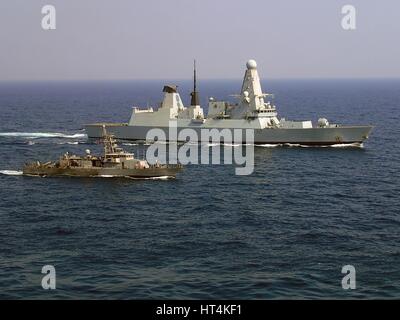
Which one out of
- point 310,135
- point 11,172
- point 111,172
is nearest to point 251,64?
point 310,135

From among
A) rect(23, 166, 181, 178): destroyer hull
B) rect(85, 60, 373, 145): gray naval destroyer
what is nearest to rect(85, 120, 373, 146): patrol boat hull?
rect(85, 60, 373, 145): gray naval destroyer

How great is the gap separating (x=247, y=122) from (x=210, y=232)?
136 feet

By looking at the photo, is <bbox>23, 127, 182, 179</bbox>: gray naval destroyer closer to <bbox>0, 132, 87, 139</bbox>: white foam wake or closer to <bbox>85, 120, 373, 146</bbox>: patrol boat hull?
<bbox>85, 120, 373, 146</bbox>: patrol boat hull

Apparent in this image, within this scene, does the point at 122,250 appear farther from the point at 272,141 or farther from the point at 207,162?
the point at 272,141

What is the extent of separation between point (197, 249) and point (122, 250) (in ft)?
14.2

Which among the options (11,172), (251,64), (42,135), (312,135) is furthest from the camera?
(42,135)

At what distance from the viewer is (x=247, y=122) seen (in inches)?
3036

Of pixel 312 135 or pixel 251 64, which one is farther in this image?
pixel 251 64

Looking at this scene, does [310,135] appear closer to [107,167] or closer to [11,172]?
[107,167]

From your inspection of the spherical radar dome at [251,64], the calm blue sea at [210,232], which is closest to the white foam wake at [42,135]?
the calm blue sea at [210,232]

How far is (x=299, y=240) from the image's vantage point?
1388 inches

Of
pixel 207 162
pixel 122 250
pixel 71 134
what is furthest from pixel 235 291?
pixel 71 134

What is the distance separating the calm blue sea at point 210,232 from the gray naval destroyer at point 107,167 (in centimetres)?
136
